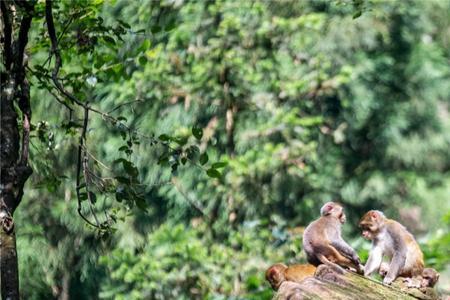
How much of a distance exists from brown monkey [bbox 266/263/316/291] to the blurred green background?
11.7 ft

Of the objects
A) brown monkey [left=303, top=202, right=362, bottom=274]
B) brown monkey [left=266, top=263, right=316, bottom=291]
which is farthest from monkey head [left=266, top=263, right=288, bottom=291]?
brown monkey [left=303, top=202, right=362, bottom=274]

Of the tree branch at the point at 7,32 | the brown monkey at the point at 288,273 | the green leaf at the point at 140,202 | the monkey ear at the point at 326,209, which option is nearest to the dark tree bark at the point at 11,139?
the tree branch at the point at 7,32

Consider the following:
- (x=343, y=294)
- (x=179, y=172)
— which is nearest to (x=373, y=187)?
(x=179, y=172)

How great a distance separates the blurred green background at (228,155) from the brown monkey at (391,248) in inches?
140

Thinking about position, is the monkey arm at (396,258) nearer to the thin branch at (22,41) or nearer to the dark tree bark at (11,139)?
the dark tree bark at (11,139)

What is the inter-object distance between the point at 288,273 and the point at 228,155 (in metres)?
8.64

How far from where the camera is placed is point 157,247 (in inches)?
503

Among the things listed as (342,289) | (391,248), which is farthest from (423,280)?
(342,289)

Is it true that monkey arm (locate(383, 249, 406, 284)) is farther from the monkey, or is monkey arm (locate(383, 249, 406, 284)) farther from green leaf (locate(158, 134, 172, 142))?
green leaf (locate(158, 134, 172, 142))

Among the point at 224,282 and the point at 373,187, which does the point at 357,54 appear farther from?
the point at 224,282

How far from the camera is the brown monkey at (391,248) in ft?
17.1

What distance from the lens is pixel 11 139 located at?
4.53m

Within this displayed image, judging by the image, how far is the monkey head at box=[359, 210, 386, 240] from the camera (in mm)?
5559

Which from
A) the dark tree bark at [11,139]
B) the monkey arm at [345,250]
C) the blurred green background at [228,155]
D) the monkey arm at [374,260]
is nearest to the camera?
the dark tree bark at [11,139]
